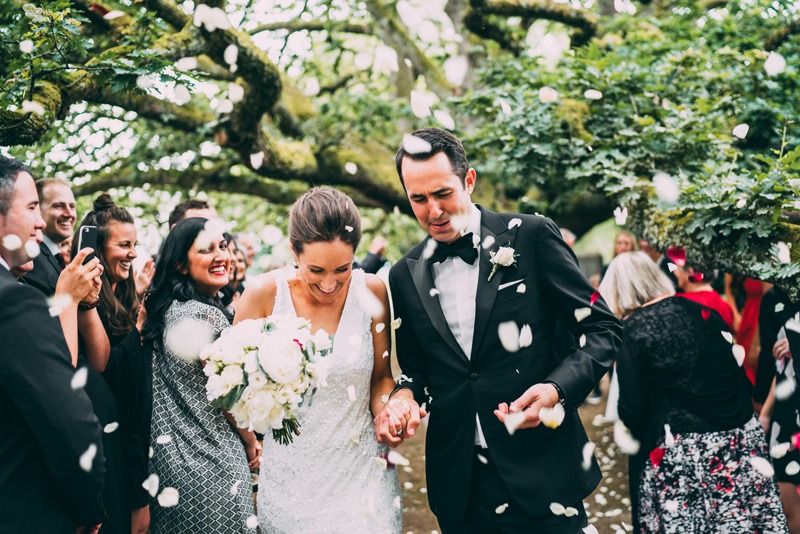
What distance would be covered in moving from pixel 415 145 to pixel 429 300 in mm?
649

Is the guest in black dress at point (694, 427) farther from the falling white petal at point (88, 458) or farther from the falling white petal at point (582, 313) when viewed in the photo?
the falling white petal at point (88, 458)

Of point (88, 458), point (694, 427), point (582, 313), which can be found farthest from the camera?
point (694, 427)

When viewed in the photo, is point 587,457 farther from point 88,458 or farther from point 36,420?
point 36,420

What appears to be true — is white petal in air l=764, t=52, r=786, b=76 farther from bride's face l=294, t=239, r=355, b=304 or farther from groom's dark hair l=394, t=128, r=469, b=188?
→ bride's face l=294, t=239, r=355, b=304

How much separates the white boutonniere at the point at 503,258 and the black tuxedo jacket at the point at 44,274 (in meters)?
1.95

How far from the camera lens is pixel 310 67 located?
34.2ft

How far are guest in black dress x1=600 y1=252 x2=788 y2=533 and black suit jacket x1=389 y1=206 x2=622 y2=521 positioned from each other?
1480 millimetres

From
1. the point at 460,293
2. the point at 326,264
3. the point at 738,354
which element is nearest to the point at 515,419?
the point at 460,293

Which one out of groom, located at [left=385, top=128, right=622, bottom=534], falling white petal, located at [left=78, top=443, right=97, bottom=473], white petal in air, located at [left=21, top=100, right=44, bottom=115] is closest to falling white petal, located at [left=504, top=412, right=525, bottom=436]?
groom, located at [left=385, top=128, right=622, bottom=534]

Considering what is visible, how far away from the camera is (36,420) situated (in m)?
2.01

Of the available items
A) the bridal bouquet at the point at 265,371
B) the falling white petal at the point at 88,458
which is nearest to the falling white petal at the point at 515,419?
the bridal bouquet at the point at 265,371

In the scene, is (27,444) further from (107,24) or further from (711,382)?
(107,24)

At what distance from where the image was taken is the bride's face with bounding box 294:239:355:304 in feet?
9.25

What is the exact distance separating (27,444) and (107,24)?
12.8ft
